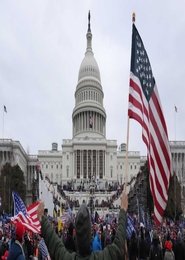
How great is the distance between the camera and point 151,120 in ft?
27.9

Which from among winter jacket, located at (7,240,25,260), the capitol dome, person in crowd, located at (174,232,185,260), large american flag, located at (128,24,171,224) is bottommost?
person in crowd, located at (174,232,185,260)

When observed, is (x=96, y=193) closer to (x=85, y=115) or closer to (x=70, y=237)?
(x=85, y=115)

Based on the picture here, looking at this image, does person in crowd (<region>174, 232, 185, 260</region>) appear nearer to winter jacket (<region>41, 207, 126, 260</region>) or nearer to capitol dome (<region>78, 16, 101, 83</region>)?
winter jacket (<region>41, 207, 126, 260</region>)

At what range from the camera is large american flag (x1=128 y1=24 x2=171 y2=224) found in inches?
320

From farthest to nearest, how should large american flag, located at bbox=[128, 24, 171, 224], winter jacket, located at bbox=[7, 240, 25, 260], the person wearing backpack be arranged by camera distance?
the person wearing backpack, large american flag, located at bbox=[128, 24, 171, 224], winter jacket, located at bbox=[7, 240, 25, 260]

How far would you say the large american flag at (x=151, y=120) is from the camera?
8.13m

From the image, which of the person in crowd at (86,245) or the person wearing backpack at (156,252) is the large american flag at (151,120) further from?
the person wearing backpack at (156,252)

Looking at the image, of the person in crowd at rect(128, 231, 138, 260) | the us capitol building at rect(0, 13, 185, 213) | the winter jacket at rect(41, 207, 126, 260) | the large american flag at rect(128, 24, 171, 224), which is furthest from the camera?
the us capitol building at rect(0, 13, 185, 213)

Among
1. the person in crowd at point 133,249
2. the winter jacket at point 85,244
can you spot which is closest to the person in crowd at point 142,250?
the person in crowd at point 133,249

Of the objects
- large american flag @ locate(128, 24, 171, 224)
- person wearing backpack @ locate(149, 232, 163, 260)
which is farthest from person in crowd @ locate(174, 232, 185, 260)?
large american flag @ locate(128, 24, 171, 224)

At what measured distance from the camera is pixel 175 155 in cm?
11881

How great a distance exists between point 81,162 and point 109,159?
6.36 meters

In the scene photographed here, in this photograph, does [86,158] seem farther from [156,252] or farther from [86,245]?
[86,245]

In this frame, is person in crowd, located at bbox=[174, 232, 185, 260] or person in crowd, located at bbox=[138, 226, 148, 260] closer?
person in crowd, located at bbox=[174, 232, 185, 260]
